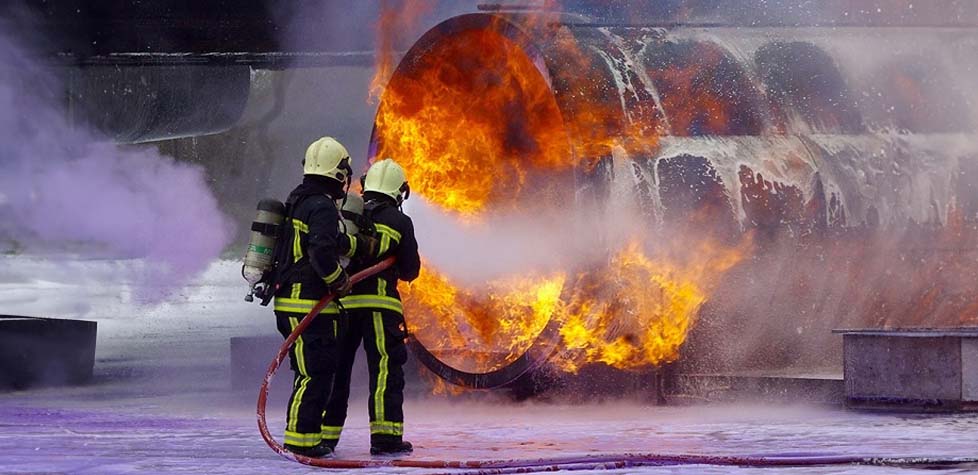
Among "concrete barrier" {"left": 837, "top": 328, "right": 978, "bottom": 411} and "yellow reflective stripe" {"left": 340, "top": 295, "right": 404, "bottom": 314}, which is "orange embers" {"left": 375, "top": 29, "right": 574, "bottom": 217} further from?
"yellow reflective stripe" {"left": 340, "top": 295, "right": 404, "bottom": 314}

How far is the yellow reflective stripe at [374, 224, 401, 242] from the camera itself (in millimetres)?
8102

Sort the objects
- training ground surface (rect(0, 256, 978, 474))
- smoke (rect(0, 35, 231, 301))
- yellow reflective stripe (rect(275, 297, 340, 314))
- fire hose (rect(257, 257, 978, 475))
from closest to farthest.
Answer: fire hose (rect(257, 257, 978, 475)), training ground surface (rect(0, 256, 978, 474)), yellow reflective stripe (rect(275, 297, 340, 314)), smoke (rect(0, 35, 231, 301))

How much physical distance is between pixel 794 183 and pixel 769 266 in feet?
1.82

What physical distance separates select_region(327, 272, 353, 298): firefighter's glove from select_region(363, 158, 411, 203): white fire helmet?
0.75 meters

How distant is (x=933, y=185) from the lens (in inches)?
420

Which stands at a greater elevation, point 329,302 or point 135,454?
point 329,302

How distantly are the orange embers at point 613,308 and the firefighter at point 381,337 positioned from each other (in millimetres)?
1755

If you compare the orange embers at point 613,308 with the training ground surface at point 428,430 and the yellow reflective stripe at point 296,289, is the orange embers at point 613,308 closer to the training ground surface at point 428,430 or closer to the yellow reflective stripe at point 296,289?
the training ground surface at point 428,430

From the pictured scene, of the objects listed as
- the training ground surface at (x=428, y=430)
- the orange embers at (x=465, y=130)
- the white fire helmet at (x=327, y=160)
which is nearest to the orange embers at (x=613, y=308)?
the training ground surface at (x=428, y=430)

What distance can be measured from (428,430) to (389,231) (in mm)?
1534

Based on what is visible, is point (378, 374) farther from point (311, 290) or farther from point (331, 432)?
point (311, 290)

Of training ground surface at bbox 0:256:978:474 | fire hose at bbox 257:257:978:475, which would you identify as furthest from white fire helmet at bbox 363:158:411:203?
fire hose at bbox 257:257:978:475

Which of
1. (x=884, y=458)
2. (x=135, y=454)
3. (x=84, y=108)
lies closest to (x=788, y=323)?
(x=884, y=458)

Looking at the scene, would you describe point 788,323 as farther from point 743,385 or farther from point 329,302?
point 329,302
